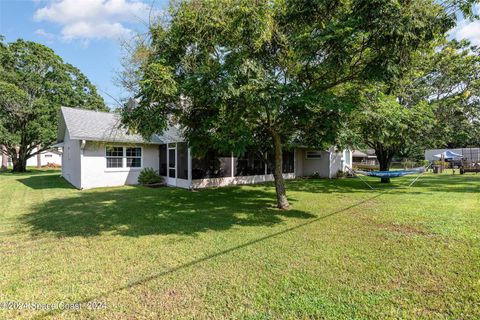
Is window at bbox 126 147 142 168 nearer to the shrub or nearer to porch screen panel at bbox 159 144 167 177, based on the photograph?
the shrub

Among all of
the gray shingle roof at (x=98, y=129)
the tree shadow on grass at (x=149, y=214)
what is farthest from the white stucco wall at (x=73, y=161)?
the tree shadow on grass at (x=149, y=214)

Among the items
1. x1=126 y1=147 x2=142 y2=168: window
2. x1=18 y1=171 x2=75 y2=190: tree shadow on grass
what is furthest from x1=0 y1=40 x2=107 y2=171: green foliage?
x1=126 y1=147 x2=142 y2=168: window

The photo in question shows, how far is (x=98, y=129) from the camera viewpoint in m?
13.8

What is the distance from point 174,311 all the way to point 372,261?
3.19m

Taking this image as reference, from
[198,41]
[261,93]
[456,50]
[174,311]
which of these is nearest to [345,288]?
[174,311]

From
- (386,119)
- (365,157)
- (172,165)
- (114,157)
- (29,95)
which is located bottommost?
(172,165)

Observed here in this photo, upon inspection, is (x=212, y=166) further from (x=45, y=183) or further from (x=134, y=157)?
(x=45, y=183)

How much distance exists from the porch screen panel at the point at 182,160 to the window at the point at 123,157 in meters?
2.68

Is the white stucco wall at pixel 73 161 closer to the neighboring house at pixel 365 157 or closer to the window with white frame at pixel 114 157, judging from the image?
the window with white frame at pixel 114 157

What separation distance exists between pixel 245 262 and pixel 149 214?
4409mm

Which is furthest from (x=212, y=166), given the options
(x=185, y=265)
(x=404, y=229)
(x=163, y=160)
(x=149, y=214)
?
(x=185, y=265)

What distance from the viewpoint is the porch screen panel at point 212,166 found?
44.3 feet

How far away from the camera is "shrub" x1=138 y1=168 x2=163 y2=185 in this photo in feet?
46.2

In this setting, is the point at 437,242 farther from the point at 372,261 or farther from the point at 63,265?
the point at 63,265
